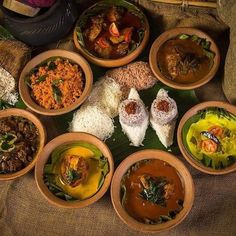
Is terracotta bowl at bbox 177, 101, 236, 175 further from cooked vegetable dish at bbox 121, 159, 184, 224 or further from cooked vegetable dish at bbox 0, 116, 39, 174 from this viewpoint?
cooked vegetable dish at bbox 0, 116, 39, 174

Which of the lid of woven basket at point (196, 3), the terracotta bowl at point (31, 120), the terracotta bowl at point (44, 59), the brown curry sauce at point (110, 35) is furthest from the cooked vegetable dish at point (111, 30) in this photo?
the terracotta bowl at point (31, 120)

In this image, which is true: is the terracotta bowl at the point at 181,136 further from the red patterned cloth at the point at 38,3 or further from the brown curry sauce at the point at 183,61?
the red patterned cloth at the point at 38,3

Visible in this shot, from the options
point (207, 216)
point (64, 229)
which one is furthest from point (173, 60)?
point (64, 229)

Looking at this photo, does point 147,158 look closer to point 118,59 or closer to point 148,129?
point 148,129

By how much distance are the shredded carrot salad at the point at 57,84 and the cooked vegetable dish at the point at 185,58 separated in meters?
0.61

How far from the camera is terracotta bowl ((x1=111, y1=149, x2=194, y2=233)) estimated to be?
2680 mm

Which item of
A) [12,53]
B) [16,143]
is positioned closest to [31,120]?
[16,143]

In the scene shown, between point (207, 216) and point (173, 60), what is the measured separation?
1.09 metres

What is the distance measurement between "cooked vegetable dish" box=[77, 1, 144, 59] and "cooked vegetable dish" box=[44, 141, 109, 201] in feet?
2.47

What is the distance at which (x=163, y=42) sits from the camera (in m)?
Result: 3.24

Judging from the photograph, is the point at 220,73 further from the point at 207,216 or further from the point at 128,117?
the point at 207,216

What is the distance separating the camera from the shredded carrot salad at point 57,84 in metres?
3.13

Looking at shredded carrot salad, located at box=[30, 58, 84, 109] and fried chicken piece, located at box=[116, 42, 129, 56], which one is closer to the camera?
shredded carrot salad, located at box=[30, 58, 84, 109]

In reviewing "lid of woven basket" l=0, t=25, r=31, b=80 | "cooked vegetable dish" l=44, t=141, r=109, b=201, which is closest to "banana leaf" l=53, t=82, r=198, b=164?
"cooked vegetable dish" l=44, t=141, r=109, b=201
